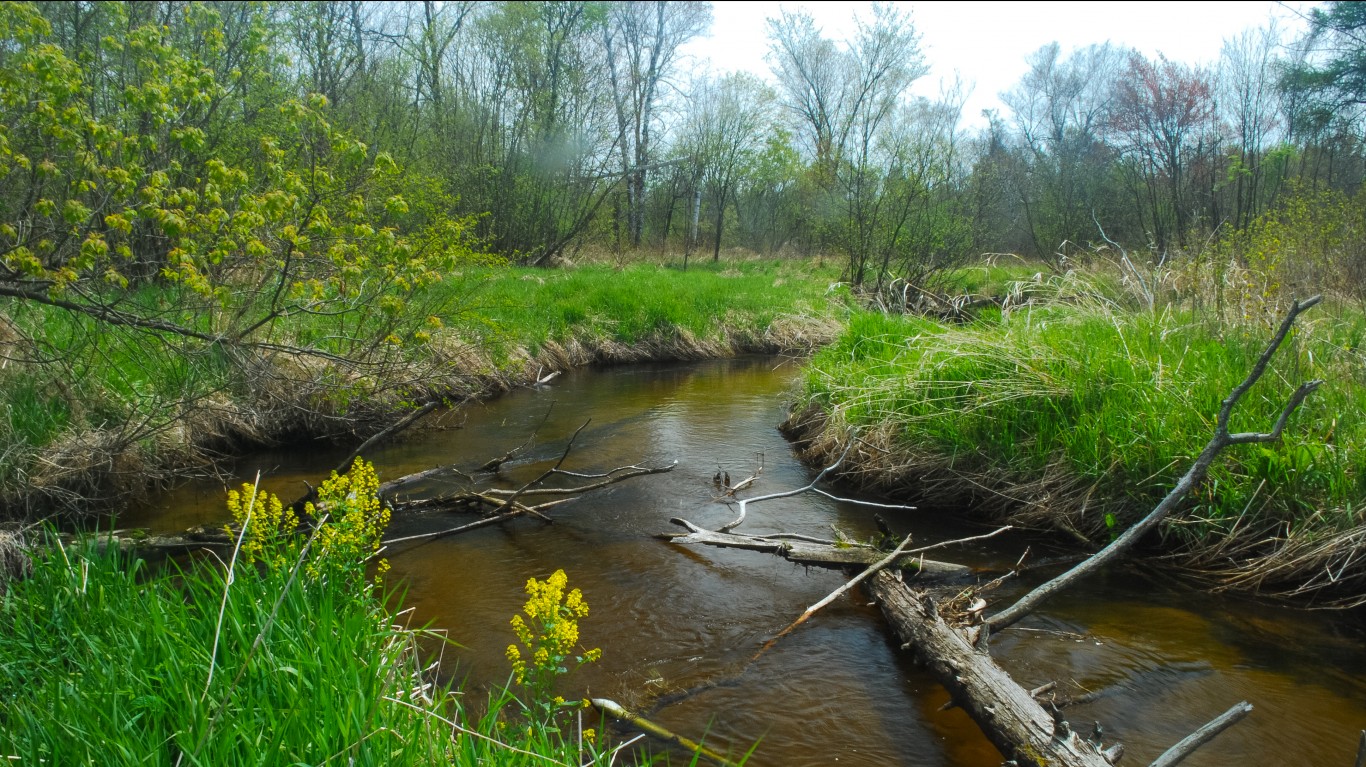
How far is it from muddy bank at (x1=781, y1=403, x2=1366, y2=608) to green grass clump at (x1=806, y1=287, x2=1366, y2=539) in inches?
1.5

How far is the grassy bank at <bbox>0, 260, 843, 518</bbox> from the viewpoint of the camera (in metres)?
5.17

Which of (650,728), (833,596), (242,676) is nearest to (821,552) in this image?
(833,596)

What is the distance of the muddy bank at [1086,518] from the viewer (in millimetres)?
4258

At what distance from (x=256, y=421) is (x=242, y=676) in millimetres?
5516

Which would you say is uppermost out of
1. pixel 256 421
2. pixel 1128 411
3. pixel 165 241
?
pixel 165 241

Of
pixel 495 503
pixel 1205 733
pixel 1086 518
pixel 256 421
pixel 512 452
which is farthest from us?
pixel 256 421

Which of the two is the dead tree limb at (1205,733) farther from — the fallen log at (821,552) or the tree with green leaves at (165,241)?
the tree with green leaves at (165,241)

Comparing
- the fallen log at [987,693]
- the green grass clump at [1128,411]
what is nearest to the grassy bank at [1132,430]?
the green grass clump at [1128,411]

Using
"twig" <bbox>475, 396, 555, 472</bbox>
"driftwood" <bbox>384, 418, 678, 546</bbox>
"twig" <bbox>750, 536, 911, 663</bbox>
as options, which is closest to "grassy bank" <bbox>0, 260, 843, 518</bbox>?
"twig" <bbox>475, 396, 555, 472</bbox>

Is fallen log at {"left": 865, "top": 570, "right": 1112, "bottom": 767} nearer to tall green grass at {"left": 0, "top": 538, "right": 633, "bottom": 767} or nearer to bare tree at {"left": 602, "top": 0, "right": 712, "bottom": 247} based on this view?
tall green grass at {"left": 0, "top": 538, "right": 633, "bottom": 767}

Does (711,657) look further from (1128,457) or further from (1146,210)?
(1146,210)

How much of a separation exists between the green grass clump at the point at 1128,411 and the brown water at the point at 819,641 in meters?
0.57

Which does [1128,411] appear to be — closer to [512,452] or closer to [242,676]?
[512,452]

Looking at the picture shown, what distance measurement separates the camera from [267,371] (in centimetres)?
516
